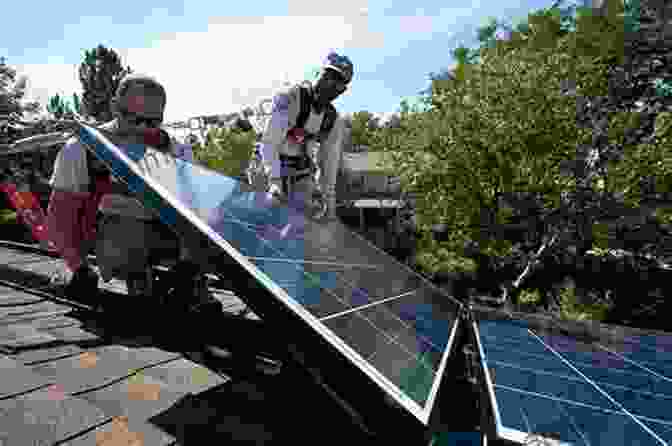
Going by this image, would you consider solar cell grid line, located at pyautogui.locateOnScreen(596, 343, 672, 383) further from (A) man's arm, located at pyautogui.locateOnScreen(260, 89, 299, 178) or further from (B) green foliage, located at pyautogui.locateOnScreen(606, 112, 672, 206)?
(B) green foliage, located at pyautogui.locateOnScreen(606, 112, 672, 206)

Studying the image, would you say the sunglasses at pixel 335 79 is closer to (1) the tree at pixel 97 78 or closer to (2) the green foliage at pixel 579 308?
(2) the green foliage at pixel 579 308

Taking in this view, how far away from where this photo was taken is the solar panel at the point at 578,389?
1.05 metres

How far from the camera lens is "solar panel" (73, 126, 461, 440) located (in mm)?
1049

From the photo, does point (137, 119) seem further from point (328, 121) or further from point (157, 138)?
point (328, 121)

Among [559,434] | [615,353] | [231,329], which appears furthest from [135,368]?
[615,353]

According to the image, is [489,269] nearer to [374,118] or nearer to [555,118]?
[555,118]

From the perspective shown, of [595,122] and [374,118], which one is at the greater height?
[374,118]

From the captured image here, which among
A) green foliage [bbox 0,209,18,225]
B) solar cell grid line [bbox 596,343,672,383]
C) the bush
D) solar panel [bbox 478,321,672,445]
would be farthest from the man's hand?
the bush

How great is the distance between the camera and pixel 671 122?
741cm

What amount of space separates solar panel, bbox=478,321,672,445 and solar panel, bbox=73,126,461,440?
0.22 meters

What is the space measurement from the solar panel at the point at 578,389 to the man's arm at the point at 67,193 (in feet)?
8.96

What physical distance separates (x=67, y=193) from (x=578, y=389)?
3098 millimetres

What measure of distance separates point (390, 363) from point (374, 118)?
64.3 m

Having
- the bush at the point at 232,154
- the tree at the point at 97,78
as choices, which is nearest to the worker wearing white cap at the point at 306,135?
the bush at the point at 232,154
